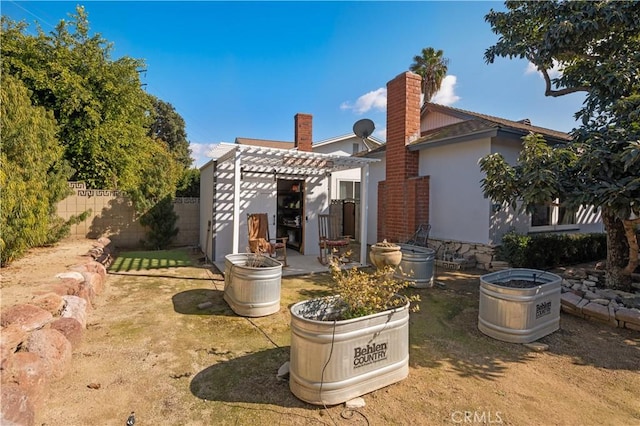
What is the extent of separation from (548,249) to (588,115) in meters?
2.97

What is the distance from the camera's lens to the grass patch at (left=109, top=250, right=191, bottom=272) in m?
7.40

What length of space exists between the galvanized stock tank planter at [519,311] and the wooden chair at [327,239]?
4.04 metres

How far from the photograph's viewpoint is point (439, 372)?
3018 mm

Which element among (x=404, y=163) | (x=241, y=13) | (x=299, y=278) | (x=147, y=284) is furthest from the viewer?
(x=404, y=163)

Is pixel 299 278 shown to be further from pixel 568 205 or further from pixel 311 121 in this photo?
pixel 311 121

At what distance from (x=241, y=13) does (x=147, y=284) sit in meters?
6.61

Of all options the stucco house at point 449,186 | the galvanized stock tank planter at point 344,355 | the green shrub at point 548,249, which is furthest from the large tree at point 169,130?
the galvanized stock tank planter at point 344,355

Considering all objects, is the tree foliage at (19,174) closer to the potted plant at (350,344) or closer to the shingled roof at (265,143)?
the potted plant at (350,344)

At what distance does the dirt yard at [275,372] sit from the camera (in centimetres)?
239

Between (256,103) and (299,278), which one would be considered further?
(256,103)

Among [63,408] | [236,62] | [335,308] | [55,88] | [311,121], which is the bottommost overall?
[63,408]

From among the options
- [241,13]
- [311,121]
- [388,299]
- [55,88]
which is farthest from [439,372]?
[55,88]

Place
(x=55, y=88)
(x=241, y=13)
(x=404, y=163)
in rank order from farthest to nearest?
1. (x=55, y=88)
2. (x=404, y=163)
3. (x=241, y=13)

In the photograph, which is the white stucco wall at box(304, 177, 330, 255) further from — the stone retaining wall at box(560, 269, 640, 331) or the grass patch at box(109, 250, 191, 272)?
the stone retaining wall at box(560, 269, 640, 331)
